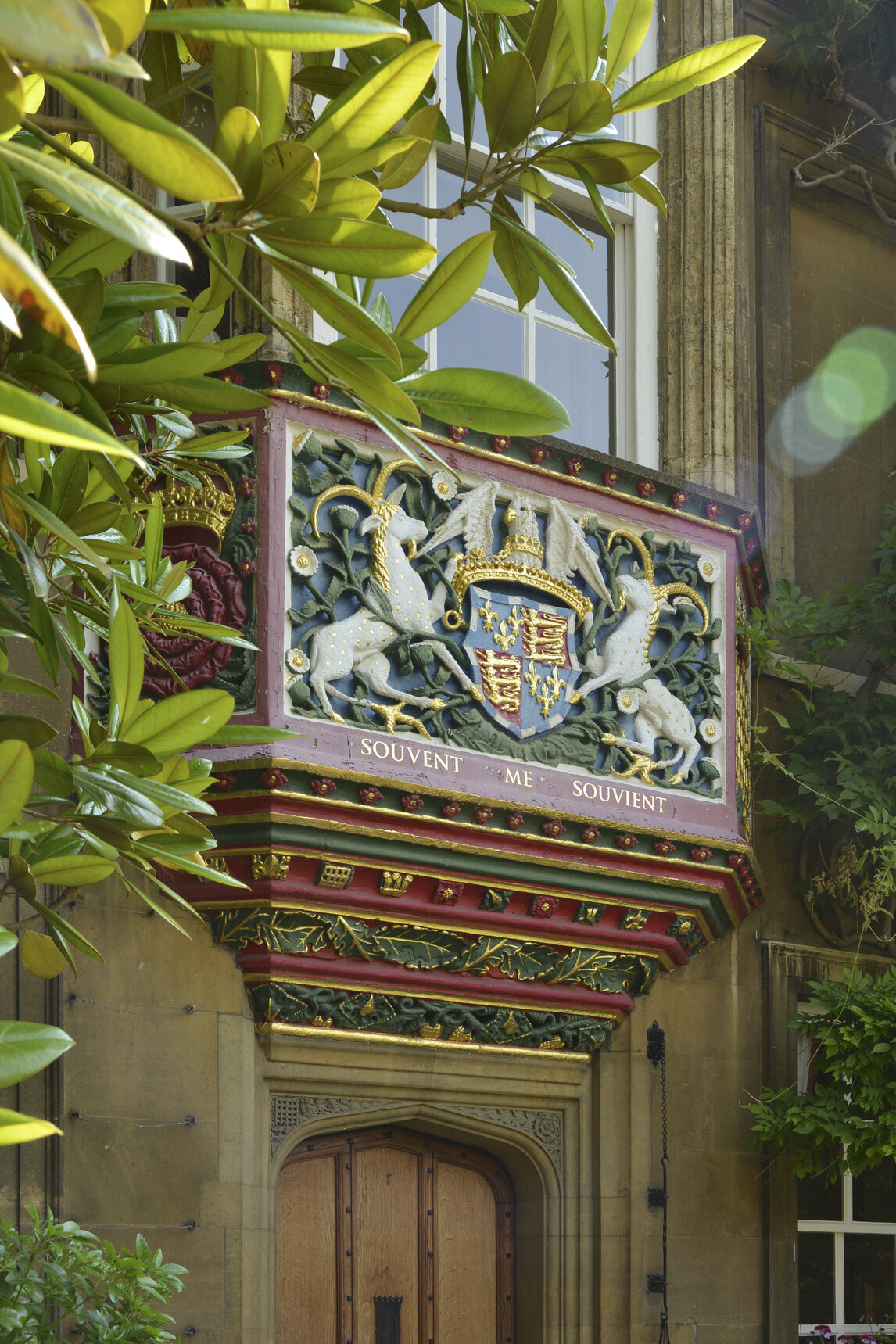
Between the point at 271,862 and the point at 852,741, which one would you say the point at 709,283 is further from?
the point at 271,862

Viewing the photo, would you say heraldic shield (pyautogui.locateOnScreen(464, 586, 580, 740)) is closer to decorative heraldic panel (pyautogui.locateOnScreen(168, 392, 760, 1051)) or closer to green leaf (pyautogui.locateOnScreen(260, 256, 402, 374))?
decorative heraldic panel (pyautogui.locateOnScreen(168, 392, 760, 1051))

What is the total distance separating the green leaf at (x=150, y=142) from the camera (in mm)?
1289

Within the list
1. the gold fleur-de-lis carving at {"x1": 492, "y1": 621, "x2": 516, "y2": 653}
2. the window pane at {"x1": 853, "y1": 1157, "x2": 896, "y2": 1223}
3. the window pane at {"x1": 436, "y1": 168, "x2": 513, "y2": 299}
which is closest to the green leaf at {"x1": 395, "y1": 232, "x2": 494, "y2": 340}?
the gold fleur-de-lis carving at {"x1": 492, "y1": 621, "x2": 516, "y2": 653}

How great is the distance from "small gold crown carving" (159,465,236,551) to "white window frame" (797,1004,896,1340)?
11.5 ft

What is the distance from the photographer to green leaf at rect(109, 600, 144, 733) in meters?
2.14

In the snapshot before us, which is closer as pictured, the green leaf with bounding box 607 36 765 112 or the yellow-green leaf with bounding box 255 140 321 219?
the yellow-green leaf with bounding box 255 140 321 219

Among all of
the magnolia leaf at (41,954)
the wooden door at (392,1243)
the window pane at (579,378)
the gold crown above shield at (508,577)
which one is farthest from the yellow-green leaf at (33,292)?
the window pane at (579,378)

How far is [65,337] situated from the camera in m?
1.28

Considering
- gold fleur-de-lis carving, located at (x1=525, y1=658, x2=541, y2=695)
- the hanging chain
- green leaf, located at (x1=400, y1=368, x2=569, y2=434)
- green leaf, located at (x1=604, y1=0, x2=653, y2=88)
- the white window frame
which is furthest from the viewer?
the white window frame

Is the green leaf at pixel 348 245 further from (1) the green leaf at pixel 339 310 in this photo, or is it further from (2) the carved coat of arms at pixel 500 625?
(2) the carved coat of arms at pixel 500 625

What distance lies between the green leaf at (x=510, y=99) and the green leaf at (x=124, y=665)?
2.66 feet

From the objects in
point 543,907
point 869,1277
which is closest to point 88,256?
Answer: point 543,907

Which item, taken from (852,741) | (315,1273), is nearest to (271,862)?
(315,1273)

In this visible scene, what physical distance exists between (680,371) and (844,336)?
5.44 ft
